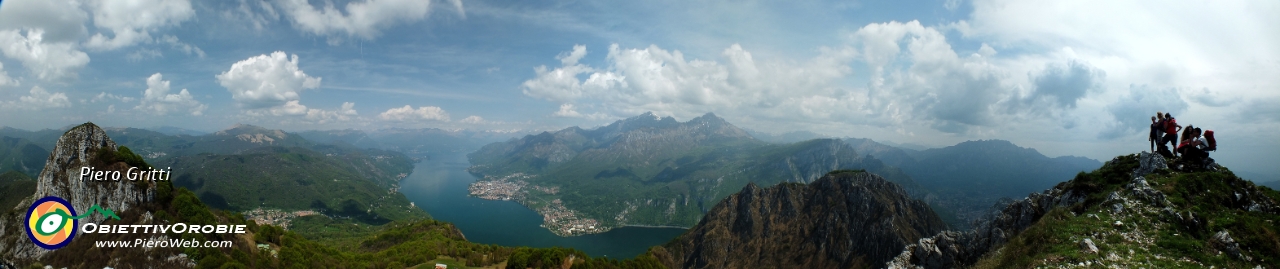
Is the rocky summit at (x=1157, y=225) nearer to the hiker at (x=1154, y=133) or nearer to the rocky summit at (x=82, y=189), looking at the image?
the hiker at (x=1154, y=133)

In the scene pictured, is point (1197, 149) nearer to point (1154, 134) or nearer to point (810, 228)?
point (1154, 134)

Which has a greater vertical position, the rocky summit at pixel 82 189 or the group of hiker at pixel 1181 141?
the group of hiker at pixel 1181 141

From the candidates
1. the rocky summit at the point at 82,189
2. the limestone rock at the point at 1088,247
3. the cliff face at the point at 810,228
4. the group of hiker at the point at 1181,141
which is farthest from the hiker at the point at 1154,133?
the cliff face at the point at 810,228

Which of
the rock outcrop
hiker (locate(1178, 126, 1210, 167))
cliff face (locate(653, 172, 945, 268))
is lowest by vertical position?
cliff face (locate(653, 172, 945, 268))

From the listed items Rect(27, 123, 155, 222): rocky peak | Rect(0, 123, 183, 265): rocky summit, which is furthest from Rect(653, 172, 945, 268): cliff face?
Rect(27, 123, 155, 222): rocky peak

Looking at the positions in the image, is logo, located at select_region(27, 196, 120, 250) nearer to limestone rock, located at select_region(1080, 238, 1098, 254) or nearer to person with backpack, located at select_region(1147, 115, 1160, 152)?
limestone rock, located at select_region(1080, 238, 1098, 254)

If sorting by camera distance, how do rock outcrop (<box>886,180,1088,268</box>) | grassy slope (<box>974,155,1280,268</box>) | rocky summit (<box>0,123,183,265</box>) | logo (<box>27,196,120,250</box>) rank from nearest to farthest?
grassy slope (<box>974,155,1280,268</box>), logo (<box>27,196,120,250</box>), rock outcrop (<box>886,180,1088,268</box>), rocky summit (<box>0,123,183,265</box>)

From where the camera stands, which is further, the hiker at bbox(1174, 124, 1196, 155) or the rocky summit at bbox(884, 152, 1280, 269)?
the hiker at bbox(1174, 124, 1196, 155)

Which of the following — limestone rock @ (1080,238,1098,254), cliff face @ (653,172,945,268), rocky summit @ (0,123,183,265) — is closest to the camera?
limestone rock @ (1080,238,1098,254)
